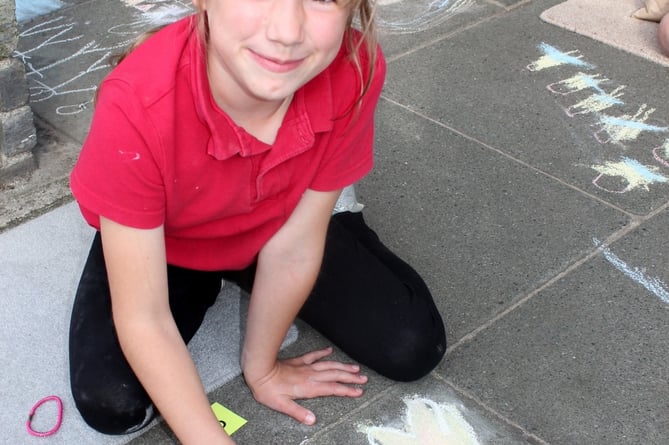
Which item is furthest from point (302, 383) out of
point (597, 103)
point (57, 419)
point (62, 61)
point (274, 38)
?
point (62, 61)

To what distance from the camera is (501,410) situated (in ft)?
7.32

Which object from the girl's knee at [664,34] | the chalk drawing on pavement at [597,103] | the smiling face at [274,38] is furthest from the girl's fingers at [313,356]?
the girl's knee at [664,34]

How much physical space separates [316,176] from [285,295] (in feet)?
1.03

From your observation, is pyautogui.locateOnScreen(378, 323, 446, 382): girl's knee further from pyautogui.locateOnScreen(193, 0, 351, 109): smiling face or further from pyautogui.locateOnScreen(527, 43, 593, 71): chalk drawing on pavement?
pyautogui.locateOnScreen(527, 43, 593, 71): chalk drawing on pavement

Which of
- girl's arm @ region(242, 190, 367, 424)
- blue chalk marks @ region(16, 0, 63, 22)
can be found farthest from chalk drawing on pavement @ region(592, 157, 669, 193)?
blue chalk marks @ region(16, 0, 63, 22)

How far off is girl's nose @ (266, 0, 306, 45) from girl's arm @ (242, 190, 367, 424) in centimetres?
53

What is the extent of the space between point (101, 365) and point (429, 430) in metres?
0.78

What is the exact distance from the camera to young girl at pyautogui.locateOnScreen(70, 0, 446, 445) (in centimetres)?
175

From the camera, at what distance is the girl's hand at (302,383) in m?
2.21

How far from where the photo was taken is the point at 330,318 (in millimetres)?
2375

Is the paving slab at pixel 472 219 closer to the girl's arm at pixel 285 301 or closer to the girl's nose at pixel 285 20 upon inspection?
the girl's arm at pixel 285 301

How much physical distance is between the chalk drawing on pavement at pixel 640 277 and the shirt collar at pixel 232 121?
1136mm

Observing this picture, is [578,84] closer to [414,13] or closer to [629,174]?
[629,174]

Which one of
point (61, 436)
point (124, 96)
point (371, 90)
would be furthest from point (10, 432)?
point (371, 90)
